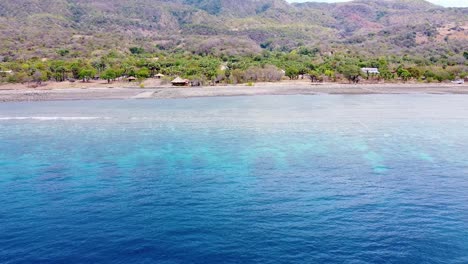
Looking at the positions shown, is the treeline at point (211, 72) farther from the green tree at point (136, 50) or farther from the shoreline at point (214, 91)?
the green tree at point (136, 50)

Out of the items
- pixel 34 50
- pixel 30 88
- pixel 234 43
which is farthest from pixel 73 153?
pixel 234 43

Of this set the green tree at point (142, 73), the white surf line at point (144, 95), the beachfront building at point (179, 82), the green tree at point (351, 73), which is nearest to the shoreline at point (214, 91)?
the white surf line at point (144, 95)

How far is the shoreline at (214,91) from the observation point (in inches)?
3068

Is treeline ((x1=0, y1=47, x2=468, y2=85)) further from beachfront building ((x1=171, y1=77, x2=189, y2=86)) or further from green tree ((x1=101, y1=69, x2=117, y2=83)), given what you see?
beachfront building ((x1=171, y1=77, x2=189, y2=86))

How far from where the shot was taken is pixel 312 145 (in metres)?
37.0

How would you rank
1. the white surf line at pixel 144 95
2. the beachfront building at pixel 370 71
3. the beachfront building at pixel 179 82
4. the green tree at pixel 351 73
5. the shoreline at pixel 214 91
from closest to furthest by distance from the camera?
1. the white surf line at pixel 144 95
2. the shoreline at pixel 214 91
3. the beachfront building at pixel 179 82
4. the green tree at pixel 351 73
5. the beachfront building at pixel 370 71

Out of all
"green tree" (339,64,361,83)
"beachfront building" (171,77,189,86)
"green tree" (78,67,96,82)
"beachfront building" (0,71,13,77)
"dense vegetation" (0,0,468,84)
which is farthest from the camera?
"dense vegetation" (0,0,468,84)

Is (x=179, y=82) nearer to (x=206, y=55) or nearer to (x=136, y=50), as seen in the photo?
(x=206, y=55)

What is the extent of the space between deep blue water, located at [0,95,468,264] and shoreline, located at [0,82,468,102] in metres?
28.9

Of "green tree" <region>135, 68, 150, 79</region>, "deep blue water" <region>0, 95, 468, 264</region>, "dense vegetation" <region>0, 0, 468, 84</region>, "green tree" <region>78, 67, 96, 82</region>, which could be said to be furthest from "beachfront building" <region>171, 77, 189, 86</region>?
"deep blue water" <region>0, 95, 468, 264</region>

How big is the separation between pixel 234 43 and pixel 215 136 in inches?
5078

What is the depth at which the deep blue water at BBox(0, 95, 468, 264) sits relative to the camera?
58.3 feet

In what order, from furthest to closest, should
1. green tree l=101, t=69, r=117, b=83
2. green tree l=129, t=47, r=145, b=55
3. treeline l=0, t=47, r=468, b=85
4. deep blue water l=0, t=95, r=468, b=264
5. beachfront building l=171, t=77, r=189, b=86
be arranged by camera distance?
green tree l=129, t=47, r=145, b=55 < treeline l=0, t=47, r=468, b=85 < green tree l=101, t=69, r=117, b=83 < beachfront building l=171, t=77, r=189, b=86 < deep blue water l=0, t=95, r=468, b=264

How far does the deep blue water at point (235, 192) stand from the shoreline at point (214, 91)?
2888cm
